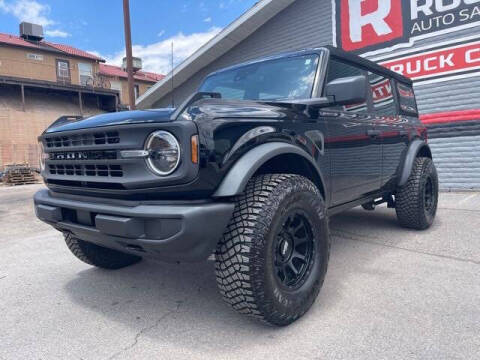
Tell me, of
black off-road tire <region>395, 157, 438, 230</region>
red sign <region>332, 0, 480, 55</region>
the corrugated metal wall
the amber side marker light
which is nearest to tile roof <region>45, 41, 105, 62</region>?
the corrugated metal wall

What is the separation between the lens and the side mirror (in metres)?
2.42

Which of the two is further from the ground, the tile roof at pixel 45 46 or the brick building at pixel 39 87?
the tile roof at pixel 45 46

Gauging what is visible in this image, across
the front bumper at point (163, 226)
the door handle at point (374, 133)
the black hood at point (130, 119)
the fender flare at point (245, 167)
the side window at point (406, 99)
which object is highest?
the side window at point (406, 99)

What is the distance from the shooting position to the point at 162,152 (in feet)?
5.98

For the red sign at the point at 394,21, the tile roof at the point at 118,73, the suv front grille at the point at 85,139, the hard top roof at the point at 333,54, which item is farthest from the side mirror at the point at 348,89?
the tile roof at the point at 118,73

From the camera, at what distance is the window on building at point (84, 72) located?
26.0 metres

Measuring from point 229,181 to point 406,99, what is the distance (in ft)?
11.6

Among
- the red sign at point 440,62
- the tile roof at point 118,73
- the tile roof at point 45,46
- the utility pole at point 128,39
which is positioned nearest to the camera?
the red sign at point 440,62

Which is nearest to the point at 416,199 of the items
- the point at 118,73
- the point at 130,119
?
the point at 130,119

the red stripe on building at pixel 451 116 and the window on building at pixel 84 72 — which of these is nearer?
the red stripe on building at pixel 451 116

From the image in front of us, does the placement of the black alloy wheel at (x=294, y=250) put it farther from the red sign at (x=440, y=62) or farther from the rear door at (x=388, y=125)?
the red sign at (x=440, y=62)

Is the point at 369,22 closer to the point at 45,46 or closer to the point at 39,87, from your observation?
the point at 39,87

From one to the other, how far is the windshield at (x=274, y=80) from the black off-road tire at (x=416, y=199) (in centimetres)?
201

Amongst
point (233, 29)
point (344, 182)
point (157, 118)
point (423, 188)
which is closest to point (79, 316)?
point (157, 118)
